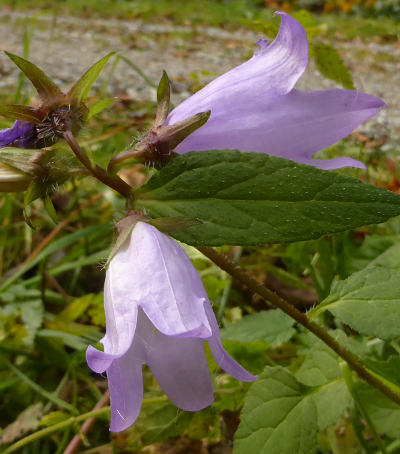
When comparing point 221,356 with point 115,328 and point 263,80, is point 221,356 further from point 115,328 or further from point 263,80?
point 263,80

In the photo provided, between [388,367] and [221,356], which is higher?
[221,356]

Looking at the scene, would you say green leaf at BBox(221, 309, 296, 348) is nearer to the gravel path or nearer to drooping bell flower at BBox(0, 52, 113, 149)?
drooping bell flower at BBox(0, 52, 113, 149)

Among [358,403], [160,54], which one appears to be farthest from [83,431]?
[160,54]

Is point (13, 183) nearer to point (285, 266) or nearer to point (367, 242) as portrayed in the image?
point (367, 242)

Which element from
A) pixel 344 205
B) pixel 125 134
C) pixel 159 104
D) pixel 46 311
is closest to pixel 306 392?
pixel 344 205

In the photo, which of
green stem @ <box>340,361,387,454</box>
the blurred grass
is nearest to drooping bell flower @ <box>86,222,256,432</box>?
green stem @ <box>340,361,387,454</box>

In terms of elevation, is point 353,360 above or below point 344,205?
below

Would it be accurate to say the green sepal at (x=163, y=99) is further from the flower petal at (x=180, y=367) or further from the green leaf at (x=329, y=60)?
the green leaf at (x=329, y=60)
